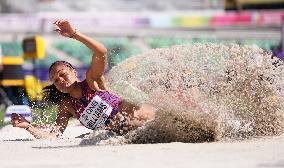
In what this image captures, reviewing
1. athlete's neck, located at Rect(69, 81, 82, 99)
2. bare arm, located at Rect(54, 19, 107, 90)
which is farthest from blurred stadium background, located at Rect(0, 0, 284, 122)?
bare arm, located at Rect(54, 19, 107, 90)

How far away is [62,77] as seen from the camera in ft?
17.1

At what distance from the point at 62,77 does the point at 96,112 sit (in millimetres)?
376

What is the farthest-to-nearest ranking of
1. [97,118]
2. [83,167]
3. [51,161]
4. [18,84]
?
[18,84] → [97,118] → [51,161] → [83,167]

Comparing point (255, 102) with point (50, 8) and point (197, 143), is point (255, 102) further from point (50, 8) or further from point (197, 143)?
point (50, 8)

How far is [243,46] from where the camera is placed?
5371 millimetres

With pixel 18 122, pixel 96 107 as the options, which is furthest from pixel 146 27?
pixel 96 107

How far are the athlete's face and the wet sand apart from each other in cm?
43

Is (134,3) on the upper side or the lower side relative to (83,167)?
lower

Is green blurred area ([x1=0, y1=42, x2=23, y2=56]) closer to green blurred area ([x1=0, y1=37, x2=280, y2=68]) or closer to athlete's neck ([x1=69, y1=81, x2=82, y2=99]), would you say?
green blurred area ([x1=0, y1=37, x2=280, y2=68])

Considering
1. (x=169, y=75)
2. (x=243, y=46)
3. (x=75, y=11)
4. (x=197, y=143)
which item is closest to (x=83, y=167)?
(x=197, y=143)

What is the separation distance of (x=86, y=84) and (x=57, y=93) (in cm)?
42

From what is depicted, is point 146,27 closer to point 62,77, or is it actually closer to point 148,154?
point 62,77

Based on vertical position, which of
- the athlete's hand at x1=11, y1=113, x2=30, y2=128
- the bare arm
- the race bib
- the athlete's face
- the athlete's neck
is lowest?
the athlete's hand at x1=11, y1=113, x2=30, y2=128

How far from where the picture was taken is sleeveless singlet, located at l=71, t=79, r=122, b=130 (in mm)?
5168
